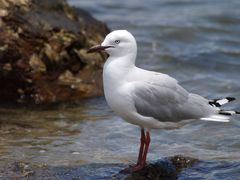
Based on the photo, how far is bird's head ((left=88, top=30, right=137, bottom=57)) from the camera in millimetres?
6258

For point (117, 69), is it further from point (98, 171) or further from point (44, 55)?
point (44, 55)

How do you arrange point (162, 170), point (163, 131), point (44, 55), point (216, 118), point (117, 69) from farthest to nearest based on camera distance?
point (44, 55) → point (163, 131) → point (216, 118) → point (162, 170) → point (117, 69)

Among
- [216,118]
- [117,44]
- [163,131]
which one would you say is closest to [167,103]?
[216,118]

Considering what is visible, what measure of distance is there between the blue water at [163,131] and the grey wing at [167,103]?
561 millimetres

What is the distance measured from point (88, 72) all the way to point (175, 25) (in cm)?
438

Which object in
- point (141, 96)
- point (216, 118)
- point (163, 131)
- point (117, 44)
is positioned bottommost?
point (163, 131)

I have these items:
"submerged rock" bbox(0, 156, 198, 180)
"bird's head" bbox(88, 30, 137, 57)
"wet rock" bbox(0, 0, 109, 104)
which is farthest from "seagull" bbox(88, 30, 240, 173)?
"wet rock" bbox(0, 0, 109, 104)

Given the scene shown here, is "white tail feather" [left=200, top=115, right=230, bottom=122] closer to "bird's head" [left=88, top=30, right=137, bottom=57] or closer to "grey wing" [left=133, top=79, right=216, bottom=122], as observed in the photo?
"grey wing" [left=133, top=79, right=216, bottom=122]

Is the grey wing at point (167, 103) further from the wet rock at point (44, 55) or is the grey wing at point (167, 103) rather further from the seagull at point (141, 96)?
the wet rock at point (44, 55)

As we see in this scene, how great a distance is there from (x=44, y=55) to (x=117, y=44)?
3.21m

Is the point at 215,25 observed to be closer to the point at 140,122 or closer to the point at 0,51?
the point at 0,51

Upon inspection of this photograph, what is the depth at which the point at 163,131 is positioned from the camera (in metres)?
8.48

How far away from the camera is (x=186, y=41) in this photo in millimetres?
12977

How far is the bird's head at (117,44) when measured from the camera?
20.5 feet
